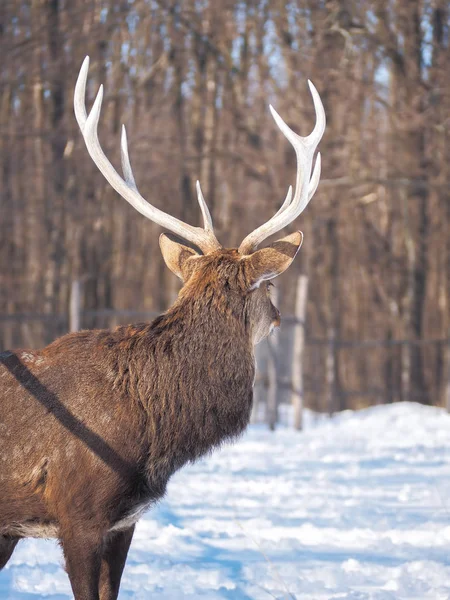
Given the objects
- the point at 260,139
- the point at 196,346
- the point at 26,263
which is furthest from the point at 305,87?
the point at 196,346

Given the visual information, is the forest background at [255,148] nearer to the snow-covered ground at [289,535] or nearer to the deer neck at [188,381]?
the snow-covered ground at [289,535]

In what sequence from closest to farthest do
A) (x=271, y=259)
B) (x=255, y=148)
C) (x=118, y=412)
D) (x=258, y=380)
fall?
1. (x=118, y=412)
2. (x=271, y=259)
3. (x=258, y=380)
4. (x=255, y=148)

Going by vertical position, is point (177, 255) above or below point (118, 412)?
above

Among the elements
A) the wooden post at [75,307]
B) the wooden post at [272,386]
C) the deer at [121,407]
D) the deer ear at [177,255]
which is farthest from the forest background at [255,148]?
the deer at [121,407]

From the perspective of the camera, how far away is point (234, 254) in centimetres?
399

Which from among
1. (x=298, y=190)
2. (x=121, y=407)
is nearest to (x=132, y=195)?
(x=298, y=190)

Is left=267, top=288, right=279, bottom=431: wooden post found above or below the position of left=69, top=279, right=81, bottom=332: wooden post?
below

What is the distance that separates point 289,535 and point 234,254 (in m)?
2.58

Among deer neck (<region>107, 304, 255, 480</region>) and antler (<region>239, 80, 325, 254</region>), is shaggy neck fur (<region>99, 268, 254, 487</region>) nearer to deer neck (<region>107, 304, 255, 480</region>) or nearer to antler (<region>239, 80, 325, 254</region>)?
deer neck (<region>107, 304, 255, 480</region>)

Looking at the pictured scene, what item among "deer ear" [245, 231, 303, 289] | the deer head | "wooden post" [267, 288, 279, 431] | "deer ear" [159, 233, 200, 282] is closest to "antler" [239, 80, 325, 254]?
the deer head

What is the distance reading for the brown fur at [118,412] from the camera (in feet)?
11.1

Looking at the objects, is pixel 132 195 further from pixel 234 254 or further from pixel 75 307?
pixel 75 307

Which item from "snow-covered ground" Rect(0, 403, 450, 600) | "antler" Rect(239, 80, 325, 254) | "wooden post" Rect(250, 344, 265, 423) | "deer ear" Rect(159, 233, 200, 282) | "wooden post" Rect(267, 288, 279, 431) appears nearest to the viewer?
"antler" Rect(239, 80, 325, 254)

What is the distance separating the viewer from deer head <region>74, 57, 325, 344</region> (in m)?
3.84
